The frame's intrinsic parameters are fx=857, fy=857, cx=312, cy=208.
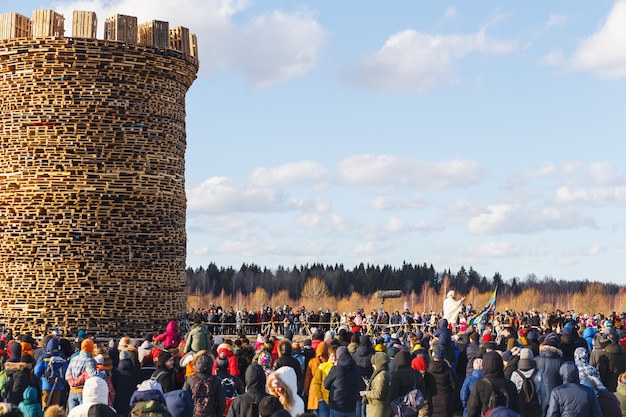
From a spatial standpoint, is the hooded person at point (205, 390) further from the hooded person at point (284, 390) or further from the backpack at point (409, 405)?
the backpack at point (409, 405)

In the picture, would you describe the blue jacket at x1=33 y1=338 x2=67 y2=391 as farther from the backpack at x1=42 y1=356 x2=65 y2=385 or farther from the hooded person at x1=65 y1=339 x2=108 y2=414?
the hooded person at x1=65 y1=339 x2=108 y2=414

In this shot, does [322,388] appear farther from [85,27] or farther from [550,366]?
[85,27]

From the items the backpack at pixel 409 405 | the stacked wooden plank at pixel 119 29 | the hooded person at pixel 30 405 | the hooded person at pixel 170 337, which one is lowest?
the backpack at pixel 409 405

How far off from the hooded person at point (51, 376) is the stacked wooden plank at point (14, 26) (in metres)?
14.5

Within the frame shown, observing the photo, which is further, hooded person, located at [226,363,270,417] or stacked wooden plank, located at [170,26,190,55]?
stacked wooden plank, located at [170,26,190,55]

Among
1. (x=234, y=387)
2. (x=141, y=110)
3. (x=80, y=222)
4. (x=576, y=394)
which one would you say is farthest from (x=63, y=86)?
(x=576, y=394)

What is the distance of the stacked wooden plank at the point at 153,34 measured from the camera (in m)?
24.9

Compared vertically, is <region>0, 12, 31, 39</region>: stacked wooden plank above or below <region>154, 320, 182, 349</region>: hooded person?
above

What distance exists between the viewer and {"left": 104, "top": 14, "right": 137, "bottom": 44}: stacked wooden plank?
2434 cm

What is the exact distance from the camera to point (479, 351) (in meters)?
14.0

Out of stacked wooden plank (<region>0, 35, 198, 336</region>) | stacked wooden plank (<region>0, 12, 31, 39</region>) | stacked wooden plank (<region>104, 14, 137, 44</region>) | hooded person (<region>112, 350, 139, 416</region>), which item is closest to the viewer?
hooded person (<region>112, 350, 139, 416</region>)

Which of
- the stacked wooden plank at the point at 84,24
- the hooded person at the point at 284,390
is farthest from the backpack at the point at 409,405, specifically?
the stacked wooden plank at the point at 84,24

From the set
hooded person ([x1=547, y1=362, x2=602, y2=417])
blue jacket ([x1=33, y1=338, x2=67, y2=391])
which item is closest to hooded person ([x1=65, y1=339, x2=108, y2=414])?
blue jacket ([x1=33, y1=338, x2=67, y2=391])

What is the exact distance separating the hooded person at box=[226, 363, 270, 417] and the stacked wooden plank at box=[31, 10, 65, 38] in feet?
59.1
